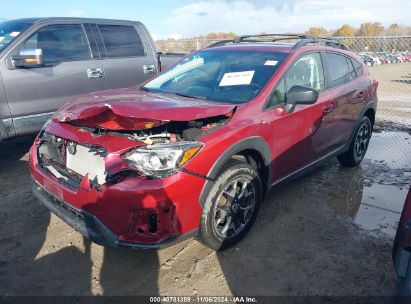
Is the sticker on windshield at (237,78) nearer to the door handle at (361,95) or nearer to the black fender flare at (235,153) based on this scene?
the black fender flare at (235,153)

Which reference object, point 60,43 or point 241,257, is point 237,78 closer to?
point 241,257

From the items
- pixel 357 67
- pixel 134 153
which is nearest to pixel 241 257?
pixel 134 153

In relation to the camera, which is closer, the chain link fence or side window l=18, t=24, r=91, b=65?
side window l=18, t=24, r=91, b=65

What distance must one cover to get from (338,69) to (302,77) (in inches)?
36.1

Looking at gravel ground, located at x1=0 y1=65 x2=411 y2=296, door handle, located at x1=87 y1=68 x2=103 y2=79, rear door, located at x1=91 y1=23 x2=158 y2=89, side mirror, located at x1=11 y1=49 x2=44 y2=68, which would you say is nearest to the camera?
gravel ground, located at x1=0 y1=65 x2=411 y2=296

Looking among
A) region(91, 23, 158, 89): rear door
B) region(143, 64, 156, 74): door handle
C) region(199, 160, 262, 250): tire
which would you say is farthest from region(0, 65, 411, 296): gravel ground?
region(143, 64, 156, 74): door handle

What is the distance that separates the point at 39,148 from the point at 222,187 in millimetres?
1696

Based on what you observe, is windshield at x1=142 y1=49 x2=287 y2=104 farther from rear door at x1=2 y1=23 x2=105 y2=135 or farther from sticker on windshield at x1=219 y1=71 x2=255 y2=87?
rear door at x1=2 y1=23 x2=105 y2=135

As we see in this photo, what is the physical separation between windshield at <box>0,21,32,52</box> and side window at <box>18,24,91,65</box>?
0.18 meters

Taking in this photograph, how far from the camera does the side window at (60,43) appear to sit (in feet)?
15.5

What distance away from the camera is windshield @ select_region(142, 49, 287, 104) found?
10.8 feet

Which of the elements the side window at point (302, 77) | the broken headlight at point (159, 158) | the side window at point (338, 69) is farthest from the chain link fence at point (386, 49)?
the broken headlight at point (159, 158)

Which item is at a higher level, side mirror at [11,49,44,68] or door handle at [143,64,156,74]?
side mirror at [11,49,44,68]

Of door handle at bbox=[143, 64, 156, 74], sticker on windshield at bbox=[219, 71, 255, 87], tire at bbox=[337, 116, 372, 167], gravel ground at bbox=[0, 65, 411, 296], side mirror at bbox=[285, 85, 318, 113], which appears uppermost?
sticker on windshield at bbox=[219, 71, 255, 87]
